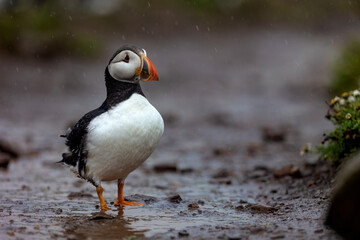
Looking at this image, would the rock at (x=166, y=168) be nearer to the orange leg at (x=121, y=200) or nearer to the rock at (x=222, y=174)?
the rock at (x=222, y=174)

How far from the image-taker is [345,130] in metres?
6.05

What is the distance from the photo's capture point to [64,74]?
59.1 ft

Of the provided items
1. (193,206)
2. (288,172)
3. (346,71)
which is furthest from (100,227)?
(346,71)

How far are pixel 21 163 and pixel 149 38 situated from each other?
1583 centimetres

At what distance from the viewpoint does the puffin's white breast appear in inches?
206

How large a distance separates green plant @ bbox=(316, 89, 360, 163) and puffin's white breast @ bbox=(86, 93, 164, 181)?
208cm

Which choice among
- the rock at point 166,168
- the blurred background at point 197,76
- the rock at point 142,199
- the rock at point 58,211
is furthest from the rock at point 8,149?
the rock at point 58,211

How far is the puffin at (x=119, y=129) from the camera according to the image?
5238 millimetres

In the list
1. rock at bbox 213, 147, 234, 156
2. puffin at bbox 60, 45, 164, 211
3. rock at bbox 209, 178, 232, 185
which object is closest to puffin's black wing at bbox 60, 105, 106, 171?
puffin at bbox 60, 45, 164, 211

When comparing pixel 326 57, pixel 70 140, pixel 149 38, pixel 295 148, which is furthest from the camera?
pixel 149 38

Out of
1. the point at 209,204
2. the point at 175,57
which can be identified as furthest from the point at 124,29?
the point at 209,204

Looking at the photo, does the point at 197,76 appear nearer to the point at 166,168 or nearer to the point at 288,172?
the point at 166,168

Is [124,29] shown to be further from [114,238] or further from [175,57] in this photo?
[114,238]

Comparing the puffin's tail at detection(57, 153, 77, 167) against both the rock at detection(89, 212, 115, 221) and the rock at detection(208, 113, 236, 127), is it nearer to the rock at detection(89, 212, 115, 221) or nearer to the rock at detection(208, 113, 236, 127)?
the rock at detection(89, 212, 115, 221)
